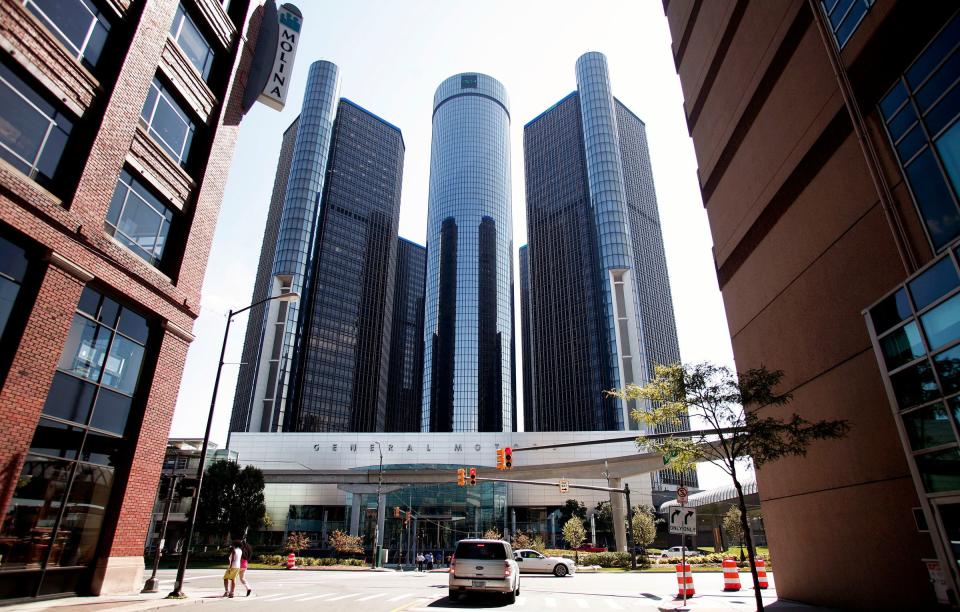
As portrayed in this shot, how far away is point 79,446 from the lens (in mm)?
14906

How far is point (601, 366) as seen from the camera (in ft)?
477

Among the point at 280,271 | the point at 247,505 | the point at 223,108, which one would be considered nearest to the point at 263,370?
the point at 280,271

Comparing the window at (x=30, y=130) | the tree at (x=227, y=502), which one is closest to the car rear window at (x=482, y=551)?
the window at (x=30, y=130)

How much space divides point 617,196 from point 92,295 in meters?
139

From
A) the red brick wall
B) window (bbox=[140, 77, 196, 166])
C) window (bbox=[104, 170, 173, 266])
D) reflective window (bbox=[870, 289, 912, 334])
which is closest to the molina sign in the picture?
window (bbox=[140, 77, 196, 166])

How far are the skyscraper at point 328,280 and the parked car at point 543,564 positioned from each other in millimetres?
103343

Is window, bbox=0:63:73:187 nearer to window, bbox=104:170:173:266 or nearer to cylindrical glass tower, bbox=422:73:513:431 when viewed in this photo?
window, bbox=104:170:173:266

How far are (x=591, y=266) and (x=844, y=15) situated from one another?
14823 cm

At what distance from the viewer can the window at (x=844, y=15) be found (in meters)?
13.1

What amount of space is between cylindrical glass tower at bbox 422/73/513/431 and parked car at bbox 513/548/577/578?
128650mm

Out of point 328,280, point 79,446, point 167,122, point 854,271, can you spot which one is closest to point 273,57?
point 167,122

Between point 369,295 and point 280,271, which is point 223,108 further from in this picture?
point 369,295

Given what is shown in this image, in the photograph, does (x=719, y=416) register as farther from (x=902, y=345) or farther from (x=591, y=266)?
(x=591, y=266)

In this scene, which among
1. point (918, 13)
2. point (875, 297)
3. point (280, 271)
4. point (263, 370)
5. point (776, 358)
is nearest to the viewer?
point (918, 13)
